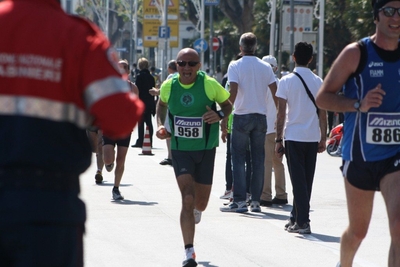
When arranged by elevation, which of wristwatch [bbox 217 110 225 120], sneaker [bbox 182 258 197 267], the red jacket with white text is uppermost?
the red jacket with white text

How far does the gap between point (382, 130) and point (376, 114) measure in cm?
12

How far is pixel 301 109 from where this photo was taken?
9.89 meters

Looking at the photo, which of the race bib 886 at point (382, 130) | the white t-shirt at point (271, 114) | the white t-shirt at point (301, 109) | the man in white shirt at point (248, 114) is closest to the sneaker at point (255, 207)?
the man in white shirt at point (248, 114)

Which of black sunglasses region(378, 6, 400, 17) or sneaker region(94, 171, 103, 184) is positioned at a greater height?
black sunglasses region(378, 6, 400, 17)

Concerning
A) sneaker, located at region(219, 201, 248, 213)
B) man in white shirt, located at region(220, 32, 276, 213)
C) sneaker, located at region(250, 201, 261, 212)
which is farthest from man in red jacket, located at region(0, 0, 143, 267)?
sneaker, located at region(250, 201, 261, 212)

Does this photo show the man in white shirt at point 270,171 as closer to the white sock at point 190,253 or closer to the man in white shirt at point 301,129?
the man in white shirt at point 301,129

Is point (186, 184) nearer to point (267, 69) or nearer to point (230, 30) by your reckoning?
point (267, 69)

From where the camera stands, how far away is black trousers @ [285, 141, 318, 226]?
971cm

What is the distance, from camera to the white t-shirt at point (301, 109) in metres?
9.83

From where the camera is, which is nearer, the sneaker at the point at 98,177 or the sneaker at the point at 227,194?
the sneaker at the point at 227,194

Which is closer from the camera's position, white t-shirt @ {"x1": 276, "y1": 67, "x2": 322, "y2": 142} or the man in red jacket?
the man in red jacket

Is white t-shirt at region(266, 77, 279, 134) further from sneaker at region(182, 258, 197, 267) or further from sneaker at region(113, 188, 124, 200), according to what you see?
sneaker at region(182, 258, 197, 267)

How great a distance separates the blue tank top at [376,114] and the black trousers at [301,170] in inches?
142

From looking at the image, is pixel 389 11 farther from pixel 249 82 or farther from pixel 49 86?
pixel 249 82
